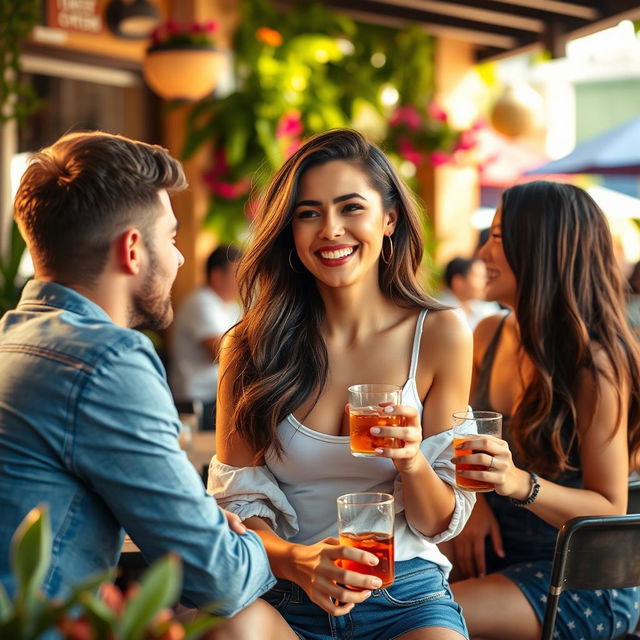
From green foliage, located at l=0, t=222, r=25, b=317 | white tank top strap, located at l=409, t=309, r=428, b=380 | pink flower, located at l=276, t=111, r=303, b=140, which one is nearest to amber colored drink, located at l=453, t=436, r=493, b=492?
white tank top strap, located at l=409, t=309, r=428, b=380

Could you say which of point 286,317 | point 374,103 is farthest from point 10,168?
point 286,317

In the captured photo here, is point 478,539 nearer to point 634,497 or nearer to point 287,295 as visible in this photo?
point 634,497

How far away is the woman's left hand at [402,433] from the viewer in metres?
1.76

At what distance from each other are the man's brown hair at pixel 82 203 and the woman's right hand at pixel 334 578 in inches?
24.9

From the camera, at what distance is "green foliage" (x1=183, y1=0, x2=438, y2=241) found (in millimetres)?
6645

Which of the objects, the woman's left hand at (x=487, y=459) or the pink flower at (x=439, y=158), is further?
the pink flower at (x=439, y=158)

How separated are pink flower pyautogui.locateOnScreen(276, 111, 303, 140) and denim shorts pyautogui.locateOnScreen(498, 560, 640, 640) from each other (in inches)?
191

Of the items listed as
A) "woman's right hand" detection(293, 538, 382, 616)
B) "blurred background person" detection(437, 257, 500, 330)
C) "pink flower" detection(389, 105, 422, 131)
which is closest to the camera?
"woman's right hand" detection(293, 538, 382, 616)

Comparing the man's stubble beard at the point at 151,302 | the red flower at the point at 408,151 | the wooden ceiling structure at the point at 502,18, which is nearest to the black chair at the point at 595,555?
the man's stubble beard at the point at 151,302

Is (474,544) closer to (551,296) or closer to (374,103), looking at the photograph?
(551,296)

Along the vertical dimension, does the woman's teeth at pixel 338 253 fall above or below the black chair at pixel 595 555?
above

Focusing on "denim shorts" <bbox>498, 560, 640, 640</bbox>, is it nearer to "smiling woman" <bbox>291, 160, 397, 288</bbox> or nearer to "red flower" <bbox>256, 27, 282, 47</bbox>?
"smiling woman" <bbox>291, 160, 397, 288</bbox>

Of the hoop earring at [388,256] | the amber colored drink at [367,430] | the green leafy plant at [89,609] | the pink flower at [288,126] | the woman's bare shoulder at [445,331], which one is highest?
the pink flower at [288,126]

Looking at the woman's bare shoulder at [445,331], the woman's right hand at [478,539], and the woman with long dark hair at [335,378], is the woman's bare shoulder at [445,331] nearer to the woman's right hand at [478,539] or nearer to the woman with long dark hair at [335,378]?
the woman with long dark hair at [335,378]
